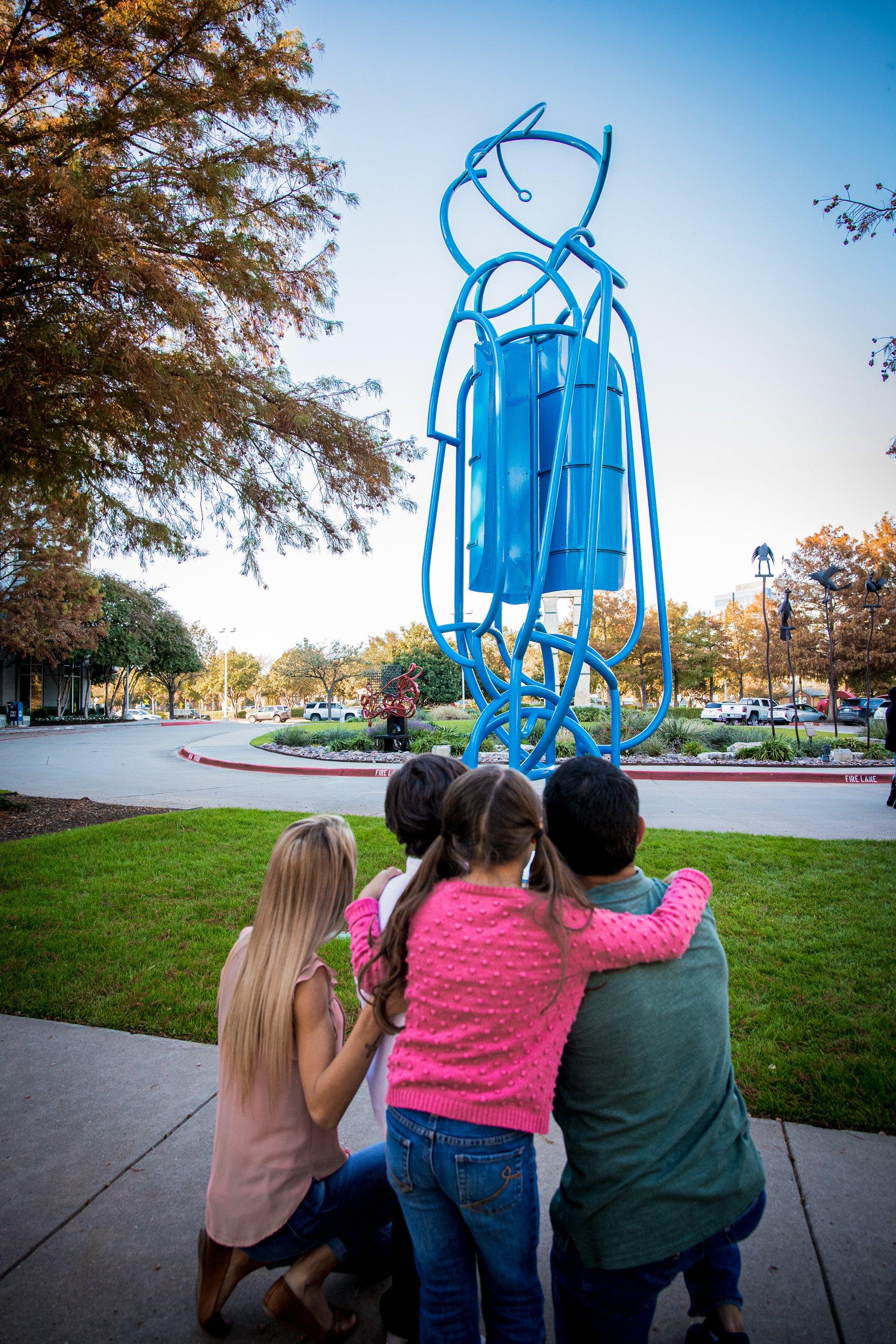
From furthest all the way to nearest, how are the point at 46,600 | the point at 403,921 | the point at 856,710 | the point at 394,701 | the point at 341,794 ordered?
1. the point at 856,710
2. the point at 46,600
3. the point at 394,701
4. the point at 341,794
5. the point at 403,921

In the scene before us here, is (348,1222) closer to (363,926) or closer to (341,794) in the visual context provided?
(363,926)

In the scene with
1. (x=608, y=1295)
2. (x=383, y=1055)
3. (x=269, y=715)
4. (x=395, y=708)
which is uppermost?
(x=395, y=708)

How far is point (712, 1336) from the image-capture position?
1715 millimetres

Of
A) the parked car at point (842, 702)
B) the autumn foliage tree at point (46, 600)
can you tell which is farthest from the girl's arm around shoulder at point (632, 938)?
the parked car at point (842, 702)

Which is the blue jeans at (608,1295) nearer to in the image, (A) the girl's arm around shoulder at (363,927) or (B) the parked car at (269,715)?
(A) the girl's arm around shoulder at (363,927)

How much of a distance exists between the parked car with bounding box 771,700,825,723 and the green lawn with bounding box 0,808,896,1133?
27.6 m

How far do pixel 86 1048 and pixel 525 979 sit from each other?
2.80 m

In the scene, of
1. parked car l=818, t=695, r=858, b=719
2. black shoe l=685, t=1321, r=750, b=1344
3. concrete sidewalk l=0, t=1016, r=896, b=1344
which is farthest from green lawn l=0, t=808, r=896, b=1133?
parked car l=818, t=695, r=858, b=719

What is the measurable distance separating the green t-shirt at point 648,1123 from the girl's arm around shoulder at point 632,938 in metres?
0.05

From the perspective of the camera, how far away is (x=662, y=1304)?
1947mm

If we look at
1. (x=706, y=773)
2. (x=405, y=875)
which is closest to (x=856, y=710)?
(x=706, y=773)

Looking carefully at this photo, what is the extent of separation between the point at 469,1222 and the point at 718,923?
3772mm

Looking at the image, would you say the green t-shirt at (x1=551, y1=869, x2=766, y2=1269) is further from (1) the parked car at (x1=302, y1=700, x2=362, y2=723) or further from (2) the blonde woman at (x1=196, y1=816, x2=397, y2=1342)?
(1) the parked car at (x1=302, y1=700, x2=362, y2=723)

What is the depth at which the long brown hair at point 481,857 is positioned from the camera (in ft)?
4.80
